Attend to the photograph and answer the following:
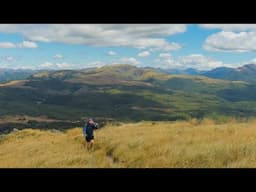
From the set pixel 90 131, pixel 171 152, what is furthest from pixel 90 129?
pixel 171 152

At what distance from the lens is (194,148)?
13789 mm

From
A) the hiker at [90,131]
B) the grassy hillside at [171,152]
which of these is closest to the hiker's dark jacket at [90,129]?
the hiker at [90,131]

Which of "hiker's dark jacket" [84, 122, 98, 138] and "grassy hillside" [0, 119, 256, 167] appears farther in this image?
"hiker's dark jacket" [84, 122, 98, 138]

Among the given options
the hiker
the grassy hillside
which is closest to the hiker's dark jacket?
the hiker

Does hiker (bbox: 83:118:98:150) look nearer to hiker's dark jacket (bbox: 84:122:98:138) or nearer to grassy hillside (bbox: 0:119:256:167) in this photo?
hiker's dark jacket (bbox: 84:122:98:138)

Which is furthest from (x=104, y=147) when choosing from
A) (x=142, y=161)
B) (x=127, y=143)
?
(x=142, y=161)

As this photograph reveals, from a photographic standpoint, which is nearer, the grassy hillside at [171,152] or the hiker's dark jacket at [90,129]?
the grassy hillside at [171,152]

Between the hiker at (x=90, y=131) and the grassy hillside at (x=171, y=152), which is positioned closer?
the grassy hillside at (x=171, y=152)

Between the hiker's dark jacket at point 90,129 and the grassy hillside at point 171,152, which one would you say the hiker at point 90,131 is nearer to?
the hiker's dark jacket at point 90,129
